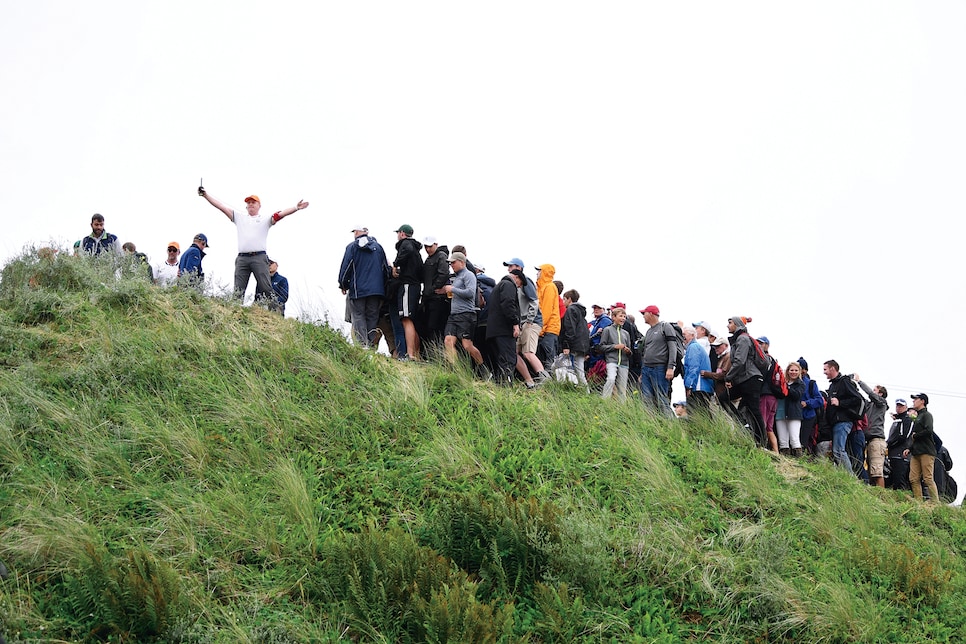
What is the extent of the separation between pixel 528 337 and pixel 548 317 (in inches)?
23.3

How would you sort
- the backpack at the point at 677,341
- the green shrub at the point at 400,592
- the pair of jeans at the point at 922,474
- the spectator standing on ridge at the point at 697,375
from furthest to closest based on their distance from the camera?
the pair of jeans at the point at 922,474
the backpack at the point at 677,341
the spectator standing on ridge at the point at 697,375
the green shrub at the point at 400,592

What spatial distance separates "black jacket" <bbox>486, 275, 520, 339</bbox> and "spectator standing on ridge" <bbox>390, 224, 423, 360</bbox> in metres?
1.31

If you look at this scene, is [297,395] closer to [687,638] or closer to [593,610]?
[593,610]

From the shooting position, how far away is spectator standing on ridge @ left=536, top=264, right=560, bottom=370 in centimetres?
1266

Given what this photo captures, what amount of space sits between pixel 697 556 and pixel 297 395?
478 cm

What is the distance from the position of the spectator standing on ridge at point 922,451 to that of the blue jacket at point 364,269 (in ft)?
30.4

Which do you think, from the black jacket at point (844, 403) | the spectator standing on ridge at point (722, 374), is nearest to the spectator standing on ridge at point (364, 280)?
the spectator standing on ridge at point (722, 374)

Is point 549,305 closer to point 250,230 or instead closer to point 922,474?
point 250,230

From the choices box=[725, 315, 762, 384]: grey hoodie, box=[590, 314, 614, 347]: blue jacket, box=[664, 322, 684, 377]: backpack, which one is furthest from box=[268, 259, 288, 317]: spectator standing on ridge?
box=[725, 315, 762, 384]: grey hoodie

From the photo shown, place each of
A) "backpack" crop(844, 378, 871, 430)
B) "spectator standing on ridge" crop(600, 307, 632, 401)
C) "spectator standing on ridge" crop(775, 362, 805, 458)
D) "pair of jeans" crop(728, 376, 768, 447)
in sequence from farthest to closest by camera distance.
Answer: "backpack" crop(844, 378, 871, 430) < "spectator standing on ridge" crop(600, 307, 632, 401) < "spectator standing on ridge" crop(775, 362, 805, 458) < "pair of jeans" crop(728, 376, 768, 447)

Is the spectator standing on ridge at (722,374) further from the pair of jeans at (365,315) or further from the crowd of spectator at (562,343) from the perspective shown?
the pair of jeans at (365,315)

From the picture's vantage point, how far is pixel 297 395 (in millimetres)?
9617

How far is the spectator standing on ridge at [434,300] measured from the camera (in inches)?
484

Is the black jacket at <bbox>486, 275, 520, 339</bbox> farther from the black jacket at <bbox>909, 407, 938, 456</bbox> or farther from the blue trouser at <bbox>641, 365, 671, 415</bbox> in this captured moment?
the black jacket at <bbox>909, 407, 938, 456</bbox>
